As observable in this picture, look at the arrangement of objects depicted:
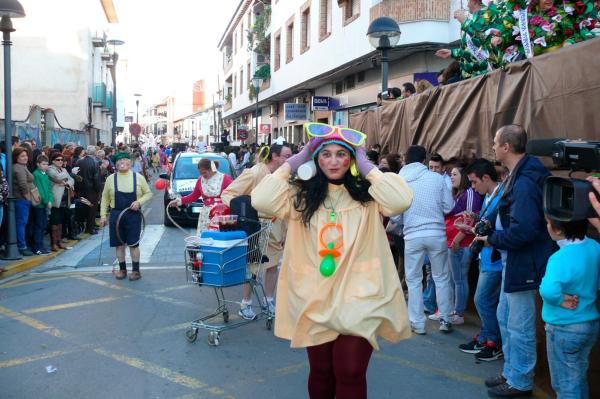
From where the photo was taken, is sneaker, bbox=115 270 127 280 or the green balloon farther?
sneaker, bbox=115 270 127 280

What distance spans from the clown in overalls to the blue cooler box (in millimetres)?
3357

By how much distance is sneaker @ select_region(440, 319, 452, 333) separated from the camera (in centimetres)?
625

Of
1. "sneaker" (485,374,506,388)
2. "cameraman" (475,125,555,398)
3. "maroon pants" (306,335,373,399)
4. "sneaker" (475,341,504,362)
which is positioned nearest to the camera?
"maroon pants" (306,335,373,399)

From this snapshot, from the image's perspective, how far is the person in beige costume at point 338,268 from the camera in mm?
3213

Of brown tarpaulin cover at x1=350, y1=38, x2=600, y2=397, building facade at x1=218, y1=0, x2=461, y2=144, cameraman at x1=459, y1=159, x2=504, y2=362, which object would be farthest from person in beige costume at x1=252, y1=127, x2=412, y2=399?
building facade at x1=218, y1=0, x2=461, y2=144

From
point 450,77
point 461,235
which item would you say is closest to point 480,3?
point 450,77

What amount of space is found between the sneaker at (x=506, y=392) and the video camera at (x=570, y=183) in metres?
1.77

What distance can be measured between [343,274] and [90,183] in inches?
442

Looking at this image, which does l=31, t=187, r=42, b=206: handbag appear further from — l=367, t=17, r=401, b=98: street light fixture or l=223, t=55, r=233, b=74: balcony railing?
l=223, t=55, r=233, b=74: balcony railing

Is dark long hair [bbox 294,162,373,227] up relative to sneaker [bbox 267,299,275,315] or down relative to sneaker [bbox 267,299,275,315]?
up

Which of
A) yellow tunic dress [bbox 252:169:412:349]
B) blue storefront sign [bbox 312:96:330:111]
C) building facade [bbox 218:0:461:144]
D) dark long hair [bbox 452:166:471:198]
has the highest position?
building facade [bbox 218:0:461:144]

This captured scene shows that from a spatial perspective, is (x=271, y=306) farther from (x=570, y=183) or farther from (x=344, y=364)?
(x=570, y=183)

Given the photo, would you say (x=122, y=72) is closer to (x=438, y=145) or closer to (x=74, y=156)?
(x=74, y=156)

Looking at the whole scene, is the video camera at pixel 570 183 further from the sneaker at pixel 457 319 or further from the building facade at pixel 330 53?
the building facade at pixel 330 53
